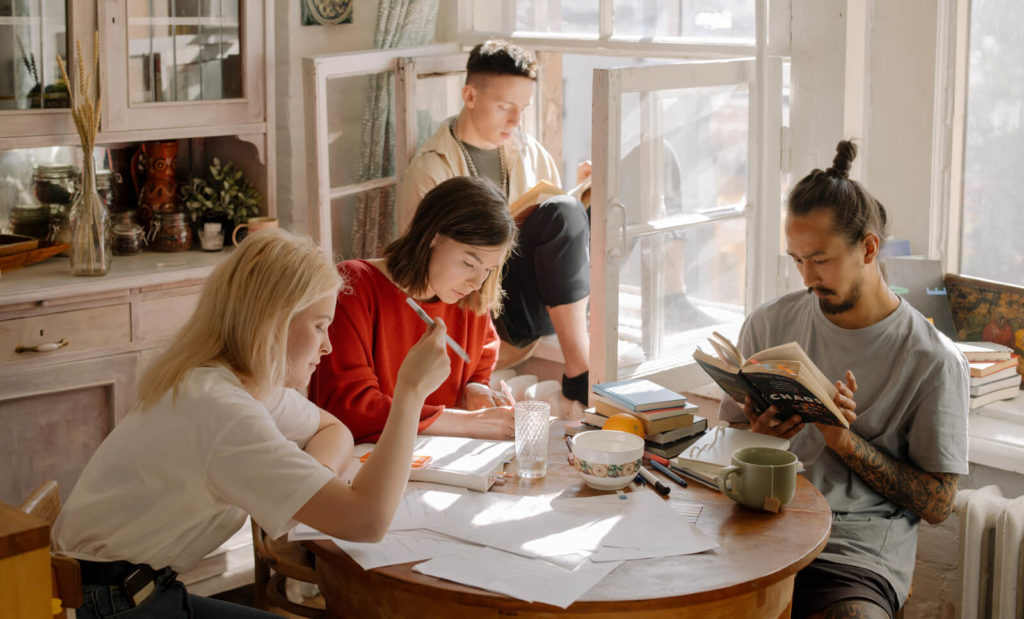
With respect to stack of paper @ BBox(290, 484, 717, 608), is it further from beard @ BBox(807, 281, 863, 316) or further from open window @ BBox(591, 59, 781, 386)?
open window @ BBox(591, 59, 781, 386)

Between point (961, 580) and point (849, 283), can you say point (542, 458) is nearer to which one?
point (849, 283)

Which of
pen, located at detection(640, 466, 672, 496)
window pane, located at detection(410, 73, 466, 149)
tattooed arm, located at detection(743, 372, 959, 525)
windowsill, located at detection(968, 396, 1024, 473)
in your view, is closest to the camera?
pen, located at detection(640, 466, 672, 496)

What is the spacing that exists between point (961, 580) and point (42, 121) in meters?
2.61

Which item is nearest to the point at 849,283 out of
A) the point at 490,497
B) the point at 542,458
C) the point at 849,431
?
the point at 849,431

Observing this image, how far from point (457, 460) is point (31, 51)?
181 centimetres

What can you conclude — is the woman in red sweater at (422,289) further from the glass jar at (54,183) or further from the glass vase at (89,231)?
the glass jar at (54,183)

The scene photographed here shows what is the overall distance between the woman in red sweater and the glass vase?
0.98 m

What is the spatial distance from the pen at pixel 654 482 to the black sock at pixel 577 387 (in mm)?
1182

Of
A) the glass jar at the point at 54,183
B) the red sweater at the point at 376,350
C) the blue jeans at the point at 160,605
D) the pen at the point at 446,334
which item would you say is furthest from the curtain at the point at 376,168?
the blue jeans at the point at 160,605

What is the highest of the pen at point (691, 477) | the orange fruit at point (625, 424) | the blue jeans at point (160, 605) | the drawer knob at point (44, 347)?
the drawer knob at point (44, 347)

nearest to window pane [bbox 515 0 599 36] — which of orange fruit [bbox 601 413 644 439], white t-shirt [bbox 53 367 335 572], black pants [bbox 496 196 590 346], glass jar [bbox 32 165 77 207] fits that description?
black pants [bbox 496 196 590 346]

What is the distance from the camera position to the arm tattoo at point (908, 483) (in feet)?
6.73

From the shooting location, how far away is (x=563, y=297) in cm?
308

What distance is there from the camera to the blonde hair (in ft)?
5.41
